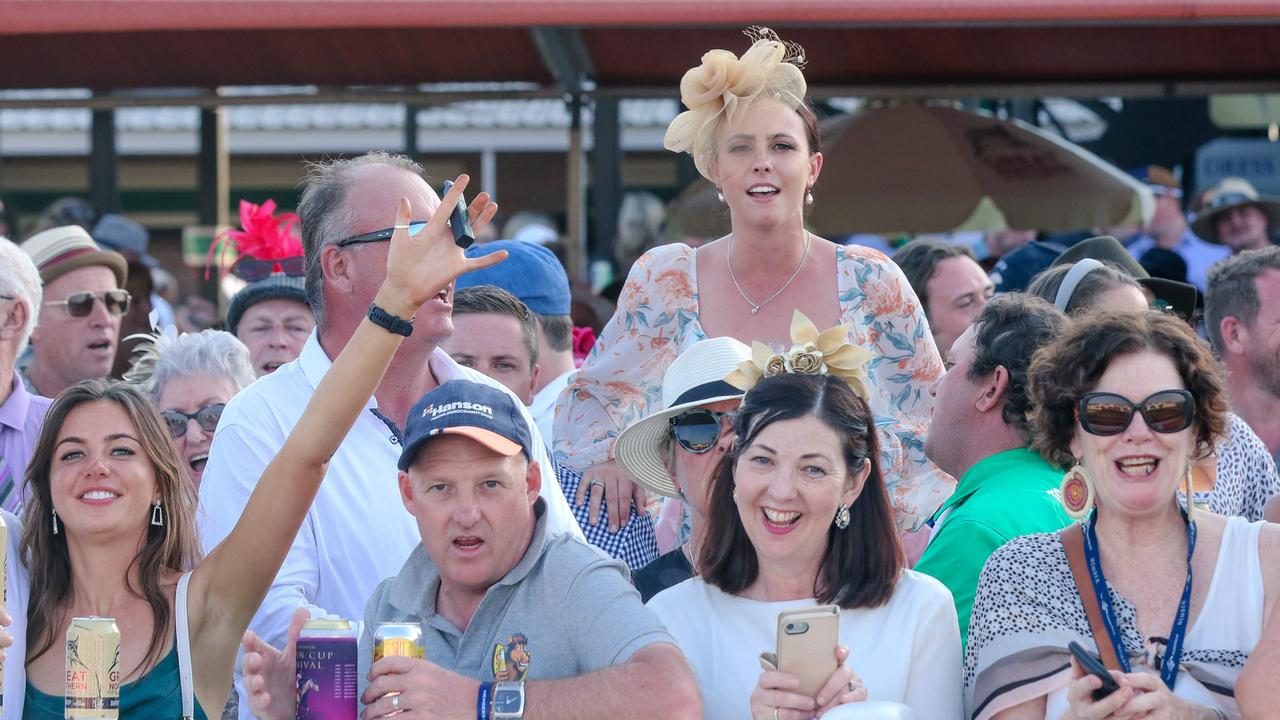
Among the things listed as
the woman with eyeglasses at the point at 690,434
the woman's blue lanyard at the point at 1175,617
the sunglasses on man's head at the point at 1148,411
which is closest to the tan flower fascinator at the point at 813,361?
the woman with eyeglasses at the point at 690,434

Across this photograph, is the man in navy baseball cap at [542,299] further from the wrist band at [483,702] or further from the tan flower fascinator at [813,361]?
the wrist band at [483,702]

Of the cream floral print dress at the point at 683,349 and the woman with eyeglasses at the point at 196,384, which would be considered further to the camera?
the woman with eyeglasses at the point at 196,384

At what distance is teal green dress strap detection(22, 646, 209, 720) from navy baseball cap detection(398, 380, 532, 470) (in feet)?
2.24

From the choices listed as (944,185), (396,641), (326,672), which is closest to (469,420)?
(396,641)

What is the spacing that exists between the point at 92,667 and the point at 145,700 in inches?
14.8

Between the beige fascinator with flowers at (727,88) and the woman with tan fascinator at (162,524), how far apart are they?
129 cm

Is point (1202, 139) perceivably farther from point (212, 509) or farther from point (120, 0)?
point (212, 509)

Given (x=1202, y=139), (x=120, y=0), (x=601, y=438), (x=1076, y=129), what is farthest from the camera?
(x=1076, y=129)

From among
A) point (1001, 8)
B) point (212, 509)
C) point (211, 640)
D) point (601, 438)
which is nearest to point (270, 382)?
point (212, 509)

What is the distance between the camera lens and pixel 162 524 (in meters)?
3.73

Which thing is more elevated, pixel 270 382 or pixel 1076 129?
pixel 1076 129

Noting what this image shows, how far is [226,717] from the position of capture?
3971 mm

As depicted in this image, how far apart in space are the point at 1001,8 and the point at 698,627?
12.1ft

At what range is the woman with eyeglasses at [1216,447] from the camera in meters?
4.43
